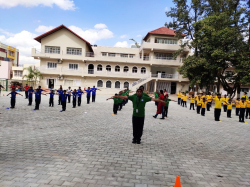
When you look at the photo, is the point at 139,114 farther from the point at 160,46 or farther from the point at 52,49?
the point at 52,49

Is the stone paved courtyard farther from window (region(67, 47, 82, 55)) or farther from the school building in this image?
window (region(67, 47, 82, 55))

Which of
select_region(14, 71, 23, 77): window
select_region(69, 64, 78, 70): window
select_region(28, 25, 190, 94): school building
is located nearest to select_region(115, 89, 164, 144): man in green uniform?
select_region(28, 25, 190, 94): school building

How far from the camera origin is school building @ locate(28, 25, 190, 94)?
34.4 meters

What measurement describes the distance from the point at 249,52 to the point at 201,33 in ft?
18.9

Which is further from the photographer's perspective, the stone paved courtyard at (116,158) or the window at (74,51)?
the window at (74,51)

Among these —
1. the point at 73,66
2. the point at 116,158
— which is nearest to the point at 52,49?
the point at 73,66

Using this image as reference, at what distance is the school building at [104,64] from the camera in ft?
113

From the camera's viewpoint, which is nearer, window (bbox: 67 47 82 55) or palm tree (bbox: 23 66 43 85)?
palm tree (bbox: 23 66 43 85)

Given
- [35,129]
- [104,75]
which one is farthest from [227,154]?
[104,75]

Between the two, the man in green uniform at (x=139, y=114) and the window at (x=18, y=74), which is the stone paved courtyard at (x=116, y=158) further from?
the window at (x=18, y=74)

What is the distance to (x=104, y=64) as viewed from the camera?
118ft

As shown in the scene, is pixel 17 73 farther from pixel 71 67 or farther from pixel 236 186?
pixel 236 186

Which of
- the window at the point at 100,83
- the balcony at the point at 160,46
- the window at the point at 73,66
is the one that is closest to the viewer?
the balcony at the point at 160,46

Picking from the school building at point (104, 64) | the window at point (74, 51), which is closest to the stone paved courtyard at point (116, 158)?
the school building at point (104, 64)
